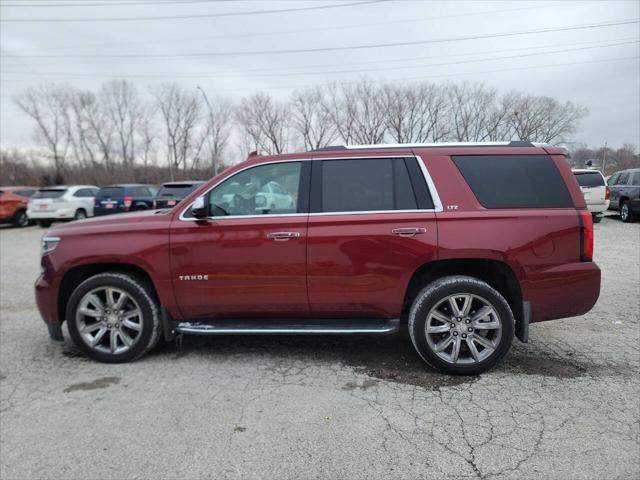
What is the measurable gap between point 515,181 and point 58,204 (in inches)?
687

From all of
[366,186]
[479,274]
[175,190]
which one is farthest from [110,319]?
[175,190]

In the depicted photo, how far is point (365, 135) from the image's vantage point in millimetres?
41375

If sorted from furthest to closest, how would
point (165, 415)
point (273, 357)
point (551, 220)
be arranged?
point (273, 357)
point (551, 220)
point (165, 415)

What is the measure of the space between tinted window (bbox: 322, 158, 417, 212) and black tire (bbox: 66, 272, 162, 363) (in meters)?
1.81

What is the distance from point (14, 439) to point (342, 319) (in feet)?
8.22

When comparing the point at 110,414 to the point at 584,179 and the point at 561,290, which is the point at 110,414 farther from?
the point at 584,179

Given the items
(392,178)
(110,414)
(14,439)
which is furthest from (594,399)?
(14,439)

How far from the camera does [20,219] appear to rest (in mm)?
17281

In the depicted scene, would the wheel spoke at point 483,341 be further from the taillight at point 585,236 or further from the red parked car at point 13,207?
the red parked car at point 13,207

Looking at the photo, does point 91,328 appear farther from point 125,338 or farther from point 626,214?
point 626,214

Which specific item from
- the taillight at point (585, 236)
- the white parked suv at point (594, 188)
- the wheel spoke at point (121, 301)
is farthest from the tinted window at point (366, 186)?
the white parked suv at point (594, 188)

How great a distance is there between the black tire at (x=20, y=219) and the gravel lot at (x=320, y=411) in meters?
15.6

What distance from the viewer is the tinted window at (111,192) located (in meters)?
16.7

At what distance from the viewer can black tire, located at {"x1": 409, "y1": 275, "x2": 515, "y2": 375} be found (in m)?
3.47
